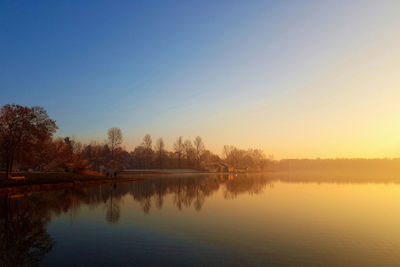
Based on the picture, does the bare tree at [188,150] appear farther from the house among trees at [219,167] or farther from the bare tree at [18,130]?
the bare tree at [18,130]

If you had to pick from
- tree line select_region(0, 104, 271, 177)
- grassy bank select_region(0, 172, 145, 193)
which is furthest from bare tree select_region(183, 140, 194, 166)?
grassy bank select_region(0, 172, 145, 193)

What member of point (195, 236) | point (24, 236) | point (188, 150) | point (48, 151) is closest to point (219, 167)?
point (188, 150)

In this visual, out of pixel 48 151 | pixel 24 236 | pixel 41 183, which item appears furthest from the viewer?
pixel 48 151

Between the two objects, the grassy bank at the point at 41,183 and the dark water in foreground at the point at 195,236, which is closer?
the dark water in foreground at the point at 195,236

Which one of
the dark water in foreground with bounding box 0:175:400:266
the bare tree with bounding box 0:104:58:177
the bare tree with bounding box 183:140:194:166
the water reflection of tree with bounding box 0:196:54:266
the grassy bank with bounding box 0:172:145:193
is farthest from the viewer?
the bare tree with bounding box 183:140:194:166

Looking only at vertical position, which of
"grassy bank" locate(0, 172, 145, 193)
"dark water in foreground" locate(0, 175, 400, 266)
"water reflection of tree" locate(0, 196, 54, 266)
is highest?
"grassy bank" locate(0, 172, 145, 193)

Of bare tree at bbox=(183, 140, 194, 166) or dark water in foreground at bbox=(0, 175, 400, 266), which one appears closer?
dark water in foreground at bbox=(0, 175, 400, 266)

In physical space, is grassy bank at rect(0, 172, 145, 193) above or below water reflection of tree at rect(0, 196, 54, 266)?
above

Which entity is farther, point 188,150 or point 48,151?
point 188,150

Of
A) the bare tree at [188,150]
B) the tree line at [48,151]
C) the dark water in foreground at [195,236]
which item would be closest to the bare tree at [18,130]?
the tree line at [48,151]

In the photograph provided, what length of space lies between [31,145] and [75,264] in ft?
125

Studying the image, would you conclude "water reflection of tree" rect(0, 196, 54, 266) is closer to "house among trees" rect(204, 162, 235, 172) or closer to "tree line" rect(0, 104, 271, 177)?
"tree line" rect(0, 104, 271, 177)

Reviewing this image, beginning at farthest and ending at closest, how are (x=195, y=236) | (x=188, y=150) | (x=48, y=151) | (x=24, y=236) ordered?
(x=188, y=150) → (x=48, y=151) → (x=195, y=236) → (x=24, y=236)

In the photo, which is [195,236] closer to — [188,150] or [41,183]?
[41,183]
